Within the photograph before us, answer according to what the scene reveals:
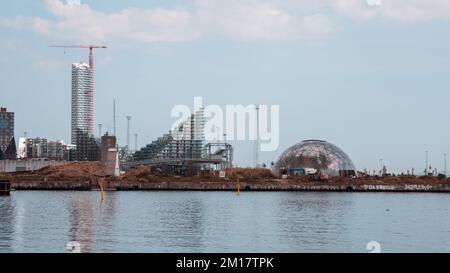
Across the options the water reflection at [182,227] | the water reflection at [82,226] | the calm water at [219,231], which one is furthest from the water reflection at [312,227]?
the water reflection at [82,226]

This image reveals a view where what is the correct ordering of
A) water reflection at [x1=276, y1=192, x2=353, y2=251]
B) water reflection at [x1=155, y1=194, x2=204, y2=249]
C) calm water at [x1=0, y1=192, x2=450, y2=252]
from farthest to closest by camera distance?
water reflection at [x1=276, y1=192, x2=353, y2=251]
water reflection at [x1=155, y1=194, x2=204, y2=249]
calm water at [x1=0, y1=192, x2=450, y2=252]

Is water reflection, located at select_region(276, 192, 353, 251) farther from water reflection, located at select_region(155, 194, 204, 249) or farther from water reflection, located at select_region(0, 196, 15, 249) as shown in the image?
water reflection, located at select_region(0, 196, 15, 249)

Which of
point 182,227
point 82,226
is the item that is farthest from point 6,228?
point 182,227

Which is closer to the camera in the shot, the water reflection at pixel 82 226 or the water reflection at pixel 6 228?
the water reflection at pixel 6 228

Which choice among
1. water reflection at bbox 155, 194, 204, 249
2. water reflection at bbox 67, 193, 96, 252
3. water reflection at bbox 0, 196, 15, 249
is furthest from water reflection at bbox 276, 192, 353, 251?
water reflection at bbox 0, 196, 15, 249

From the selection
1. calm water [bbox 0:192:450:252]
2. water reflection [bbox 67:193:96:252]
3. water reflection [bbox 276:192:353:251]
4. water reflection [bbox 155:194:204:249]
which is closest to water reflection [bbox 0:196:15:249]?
calm water [bbox 0:192:450:252]

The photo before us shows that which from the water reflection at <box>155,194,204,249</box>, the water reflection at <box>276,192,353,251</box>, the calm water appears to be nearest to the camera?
the calm water

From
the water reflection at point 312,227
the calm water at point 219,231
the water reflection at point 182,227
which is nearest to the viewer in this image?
the calm water at point 219,231

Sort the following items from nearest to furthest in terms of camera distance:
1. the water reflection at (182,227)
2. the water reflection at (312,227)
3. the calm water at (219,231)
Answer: the calm water at (219,231)
the water reflection at (182,227)
the water reflection at (312,227)

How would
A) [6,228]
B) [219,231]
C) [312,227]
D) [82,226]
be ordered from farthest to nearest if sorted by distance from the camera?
1. [312,227]
2. [82,226]
3. [6,228]
4. [219,231]

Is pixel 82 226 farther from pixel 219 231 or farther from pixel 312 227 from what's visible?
pixel 312 227

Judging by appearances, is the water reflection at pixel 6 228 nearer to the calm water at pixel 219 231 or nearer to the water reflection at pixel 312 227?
the calm water at pixel 219 231

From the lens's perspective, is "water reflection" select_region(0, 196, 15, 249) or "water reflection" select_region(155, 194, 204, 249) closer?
"water reflection" select_region(0, 196, 15, 249)
